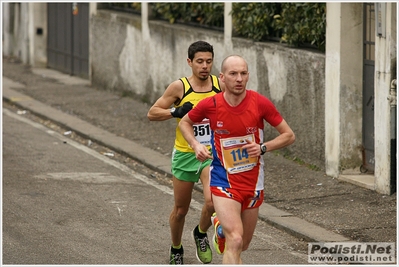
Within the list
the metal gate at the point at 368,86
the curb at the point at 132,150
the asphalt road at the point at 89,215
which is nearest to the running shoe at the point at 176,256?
the asphalt road at the point at 89,215

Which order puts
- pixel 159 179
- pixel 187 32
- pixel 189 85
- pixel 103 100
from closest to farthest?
pixel 189 85 < pixel 159 179 < pixel 187 32 < pixel 103 100

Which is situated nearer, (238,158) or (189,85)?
(238,158)

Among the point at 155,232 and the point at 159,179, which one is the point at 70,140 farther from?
the point at 155,232

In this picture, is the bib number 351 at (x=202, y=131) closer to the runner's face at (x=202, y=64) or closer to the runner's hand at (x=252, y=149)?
the runner's face at (x=202, y=64)

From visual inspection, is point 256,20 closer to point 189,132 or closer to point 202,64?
point 202,64

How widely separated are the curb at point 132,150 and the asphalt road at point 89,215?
14 cm

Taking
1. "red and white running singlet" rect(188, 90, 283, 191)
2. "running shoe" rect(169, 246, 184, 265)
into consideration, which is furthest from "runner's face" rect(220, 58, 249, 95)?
"running shoe" rect(169, 246, 184, 265)

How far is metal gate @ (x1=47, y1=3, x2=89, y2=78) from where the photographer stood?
73.5 ft

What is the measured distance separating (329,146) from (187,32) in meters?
5.20

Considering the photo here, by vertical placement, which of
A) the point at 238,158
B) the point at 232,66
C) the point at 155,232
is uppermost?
the point at 232,66

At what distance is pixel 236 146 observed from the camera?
278 inches

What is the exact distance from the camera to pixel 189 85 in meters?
8.15

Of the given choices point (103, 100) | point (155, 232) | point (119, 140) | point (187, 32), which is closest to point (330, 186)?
point (155, 232)

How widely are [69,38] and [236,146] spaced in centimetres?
1677
